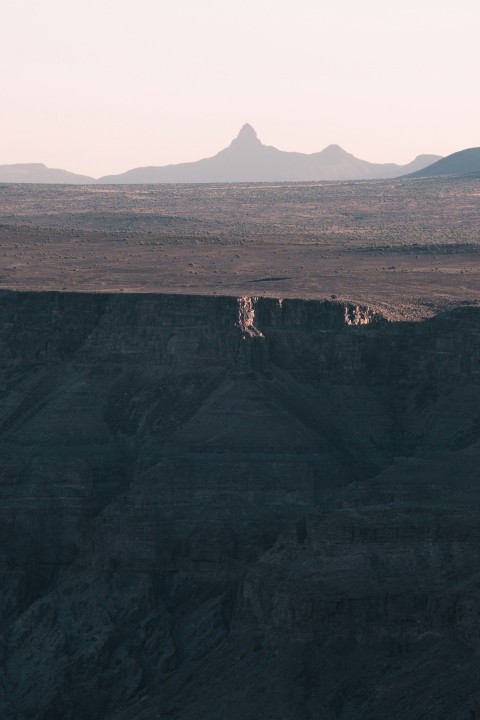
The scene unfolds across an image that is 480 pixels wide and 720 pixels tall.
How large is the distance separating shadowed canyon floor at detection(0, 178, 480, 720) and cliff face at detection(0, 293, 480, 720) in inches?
3.7

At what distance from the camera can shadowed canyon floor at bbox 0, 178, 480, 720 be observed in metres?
89.9

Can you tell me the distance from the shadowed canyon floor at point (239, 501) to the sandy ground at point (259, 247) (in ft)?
3.28

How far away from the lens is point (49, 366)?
112 meters

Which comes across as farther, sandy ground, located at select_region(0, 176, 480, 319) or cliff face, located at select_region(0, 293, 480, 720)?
sandy ground, located at select_region(0, 176, 480, 319)

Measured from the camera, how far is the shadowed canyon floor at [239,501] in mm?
89875

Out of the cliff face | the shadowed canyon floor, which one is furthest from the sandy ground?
the cliff face

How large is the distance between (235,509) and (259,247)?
44.9m

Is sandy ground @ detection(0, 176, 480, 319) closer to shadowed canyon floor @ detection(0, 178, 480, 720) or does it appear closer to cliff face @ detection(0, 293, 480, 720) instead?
shadowed canyon floor @ detection(0, 178, 480, 720)

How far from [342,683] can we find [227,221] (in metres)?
90.8

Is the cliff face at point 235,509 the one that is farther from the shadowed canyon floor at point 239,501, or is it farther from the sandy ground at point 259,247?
the sandy ground at point 259,247

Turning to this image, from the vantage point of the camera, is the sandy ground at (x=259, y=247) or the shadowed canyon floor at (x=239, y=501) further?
the sandy ground at (x=259, y=247)

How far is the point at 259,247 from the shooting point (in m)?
144

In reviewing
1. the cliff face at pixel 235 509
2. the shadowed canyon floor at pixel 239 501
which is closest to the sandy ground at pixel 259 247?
the shadowed canyon floor at pixel 239 501

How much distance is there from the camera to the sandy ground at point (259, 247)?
12225 centimetres
